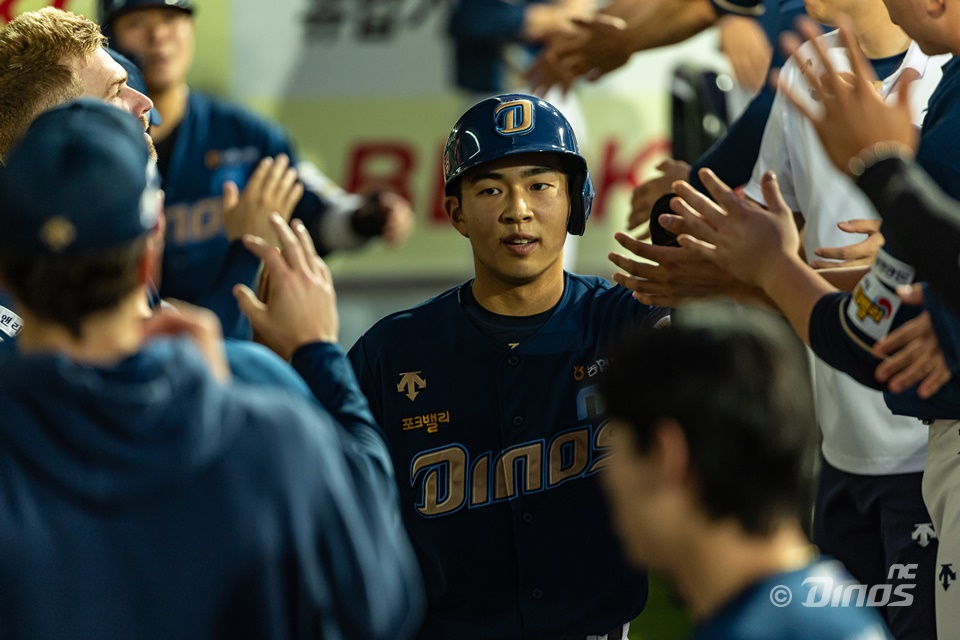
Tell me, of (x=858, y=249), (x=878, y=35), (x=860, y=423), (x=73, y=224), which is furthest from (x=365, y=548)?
(x=878, y=35)

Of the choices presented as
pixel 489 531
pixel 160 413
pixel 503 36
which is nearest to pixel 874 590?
pixel 489 531

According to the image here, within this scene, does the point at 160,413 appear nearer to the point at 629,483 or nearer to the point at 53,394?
the point at 53,394

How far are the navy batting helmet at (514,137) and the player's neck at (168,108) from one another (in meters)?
2.93

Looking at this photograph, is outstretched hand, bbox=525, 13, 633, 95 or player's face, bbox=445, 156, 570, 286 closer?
player's face, bbox=445, 156, 570, 286

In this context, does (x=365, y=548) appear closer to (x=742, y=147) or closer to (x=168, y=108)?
(x=742, y=147)

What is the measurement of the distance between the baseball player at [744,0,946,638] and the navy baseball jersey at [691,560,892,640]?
6.76 ft

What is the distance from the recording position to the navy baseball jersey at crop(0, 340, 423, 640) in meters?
1.89

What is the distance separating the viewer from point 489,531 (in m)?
3.37

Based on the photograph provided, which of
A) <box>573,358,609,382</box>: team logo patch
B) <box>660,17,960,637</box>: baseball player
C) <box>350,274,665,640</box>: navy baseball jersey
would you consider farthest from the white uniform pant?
<box>573,358,609,382</box>: team logo patch

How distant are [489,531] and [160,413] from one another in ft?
5.25

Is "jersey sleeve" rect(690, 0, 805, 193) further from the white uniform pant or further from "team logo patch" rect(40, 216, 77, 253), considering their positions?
"team logo patch" rect(40, 216, 77, 253)

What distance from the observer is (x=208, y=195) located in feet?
20.6

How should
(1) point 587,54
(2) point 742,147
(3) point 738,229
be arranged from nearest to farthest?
1. (3) point 738,229
2. (2) point 742,147
3. (1) point 587,54

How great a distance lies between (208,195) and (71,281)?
4.43 m
